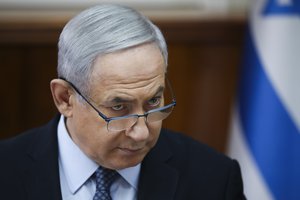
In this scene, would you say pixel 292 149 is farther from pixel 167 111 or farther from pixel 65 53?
pixel 65 53

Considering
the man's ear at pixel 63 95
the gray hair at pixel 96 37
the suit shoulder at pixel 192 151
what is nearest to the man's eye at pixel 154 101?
the gray hair at pixel 96 37

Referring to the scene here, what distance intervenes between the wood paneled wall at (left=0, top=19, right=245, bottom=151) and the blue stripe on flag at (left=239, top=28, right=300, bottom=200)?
599 millimetres

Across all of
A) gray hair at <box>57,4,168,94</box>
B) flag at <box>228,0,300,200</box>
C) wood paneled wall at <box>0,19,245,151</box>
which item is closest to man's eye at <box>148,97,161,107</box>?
gray hair at <box>57,4,168,94</box>

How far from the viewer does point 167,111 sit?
1762 mm

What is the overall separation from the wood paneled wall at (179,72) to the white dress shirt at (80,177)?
1.72 meters

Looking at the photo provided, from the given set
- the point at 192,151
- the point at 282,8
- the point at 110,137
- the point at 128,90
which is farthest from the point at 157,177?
the point at 282,8

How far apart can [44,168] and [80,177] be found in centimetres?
12

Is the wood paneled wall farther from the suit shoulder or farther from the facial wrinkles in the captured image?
the facial wrinkles

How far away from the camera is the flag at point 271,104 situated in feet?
8.29

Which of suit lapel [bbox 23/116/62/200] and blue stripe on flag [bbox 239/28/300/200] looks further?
blue stripe on flag [bbox 239/28/300/200]

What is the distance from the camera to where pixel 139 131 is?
167 centimetres

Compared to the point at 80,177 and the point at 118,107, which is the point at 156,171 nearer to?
the point at 80,177

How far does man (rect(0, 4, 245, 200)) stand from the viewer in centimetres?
164

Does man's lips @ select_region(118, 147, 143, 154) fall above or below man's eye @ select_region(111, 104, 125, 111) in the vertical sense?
below
